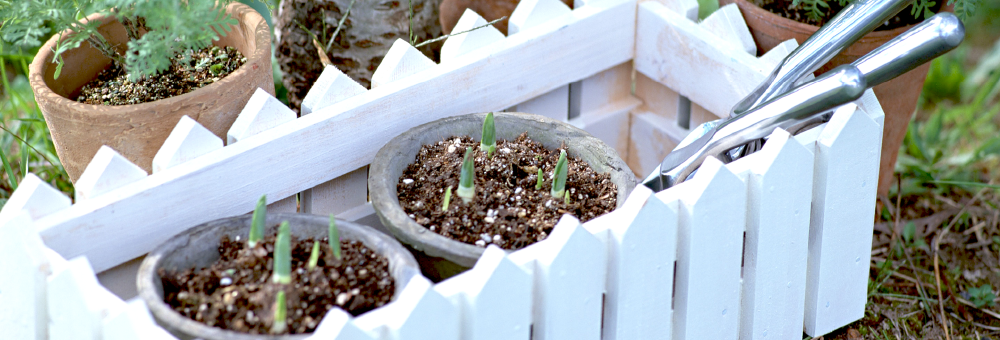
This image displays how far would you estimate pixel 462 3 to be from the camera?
2.12 m

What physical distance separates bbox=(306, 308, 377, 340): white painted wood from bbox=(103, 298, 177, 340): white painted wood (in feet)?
0.60

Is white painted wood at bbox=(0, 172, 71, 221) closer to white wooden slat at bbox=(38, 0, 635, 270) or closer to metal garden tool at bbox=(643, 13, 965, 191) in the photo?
white wooden slat at bbox=(38, 0, 635, 270)

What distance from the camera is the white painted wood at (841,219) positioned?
4.91 ft

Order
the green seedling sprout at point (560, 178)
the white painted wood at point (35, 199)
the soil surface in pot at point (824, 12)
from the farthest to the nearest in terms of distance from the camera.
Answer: the soil surface in pot at point (824, 12), the green seedling sprout at point (560, 178), the white painted wood at point (35, 199)

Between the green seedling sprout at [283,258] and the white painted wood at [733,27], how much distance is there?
1098 mm

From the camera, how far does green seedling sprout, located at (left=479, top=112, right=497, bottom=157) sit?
1533 millimetres

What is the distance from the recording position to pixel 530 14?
1.87 meters

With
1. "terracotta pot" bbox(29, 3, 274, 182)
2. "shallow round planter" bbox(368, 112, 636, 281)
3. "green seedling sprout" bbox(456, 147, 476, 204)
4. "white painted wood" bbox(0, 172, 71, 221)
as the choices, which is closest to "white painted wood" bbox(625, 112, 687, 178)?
"shallow round planter" bbox(368, 112, 636, 281)

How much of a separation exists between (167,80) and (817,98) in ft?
3.69

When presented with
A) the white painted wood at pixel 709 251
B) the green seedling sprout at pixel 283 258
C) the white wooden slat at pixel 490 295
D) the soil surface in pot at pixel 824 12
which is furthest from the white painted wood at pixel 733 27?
the green seedling sprout at pixel 283 258

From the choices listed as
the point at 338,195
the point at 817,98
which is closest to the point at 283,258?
the point at 338,195

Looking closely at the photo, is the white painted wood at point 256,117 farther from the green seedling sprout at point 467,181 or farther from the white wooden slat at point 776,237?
the white wooden slat at point 776,237

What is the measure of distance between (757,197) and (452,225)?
486mm

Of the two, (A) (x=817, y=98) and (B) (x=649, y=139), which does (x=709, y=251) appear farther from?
(B) (x=649, y=139)
